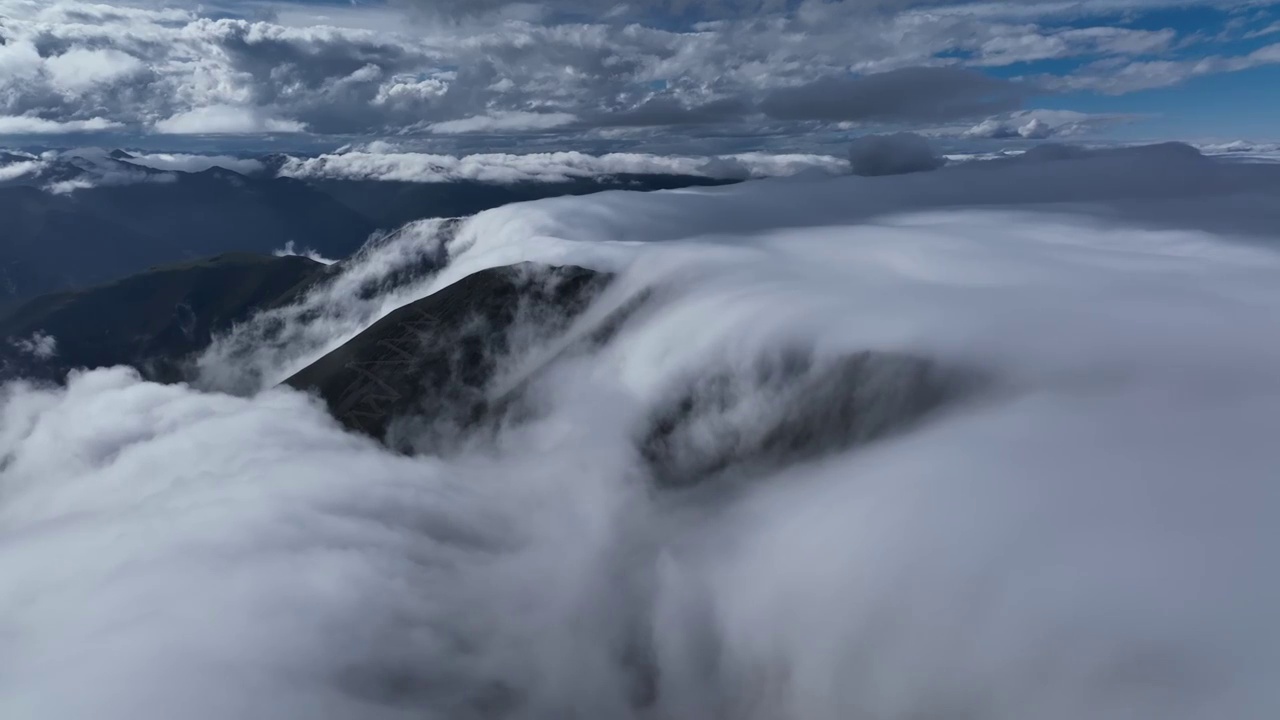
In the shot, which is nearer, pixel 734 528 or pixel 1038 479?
pixel 1038 479

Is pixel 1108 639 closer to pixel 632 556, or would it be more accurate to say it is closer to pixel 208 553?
pixel 632 556

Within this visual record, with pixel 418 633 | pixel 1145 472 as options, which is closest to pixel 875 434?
pixel 1145 472

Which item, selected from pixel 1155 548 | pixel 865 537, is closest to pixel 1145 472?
pixel 1155 548

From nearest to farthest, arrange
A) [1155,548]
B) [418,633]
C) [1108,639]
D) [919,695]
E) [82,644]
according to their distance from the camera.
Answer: [1108,639], [1155,548], [919,695], [82,644], [418,633]

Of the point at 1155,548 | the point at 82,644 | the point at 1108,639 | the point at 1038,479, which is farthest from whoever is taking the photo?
the point at 82,644

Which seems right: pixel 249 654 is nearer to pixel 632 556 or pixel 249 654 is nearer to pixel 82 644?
pixel 82 644

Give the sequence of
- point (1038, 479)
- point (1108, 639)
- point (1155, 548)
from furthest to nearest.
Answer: point (1038, 479)
point (1155, 548)
point (1108, 639)

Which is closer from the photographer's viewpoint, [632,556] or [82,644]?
[82,644]

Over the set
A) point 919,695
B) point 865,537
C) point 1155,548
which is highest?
point 1155,548

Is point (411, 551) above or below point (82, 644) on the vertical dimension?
below

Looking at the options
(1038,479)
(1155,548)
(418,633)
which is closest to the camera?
(1155,548)
